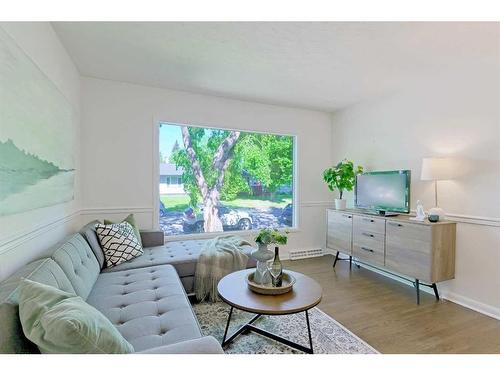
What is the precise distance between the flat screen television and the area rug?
1.63 metres

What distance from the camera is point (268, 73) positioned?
9.90ft

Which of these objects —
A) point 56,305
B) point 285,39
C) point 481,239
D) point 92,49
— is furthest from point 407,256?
point 92,49

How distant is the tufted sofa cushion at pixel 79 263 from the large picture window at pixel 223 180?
1514 mm

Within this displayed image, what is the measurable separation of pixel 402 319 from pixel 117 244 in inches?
107

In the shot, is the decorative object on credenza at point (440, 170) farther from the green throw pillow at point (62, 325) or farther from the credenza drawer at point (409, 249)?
the green throw pillow at point (62, 325)

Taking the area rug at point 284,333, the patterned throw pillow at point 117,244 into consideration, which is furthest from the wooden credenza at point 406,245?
the patterned throw pillow at point 117,244

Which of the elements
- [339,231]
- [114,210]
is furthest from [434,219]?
[114,210]

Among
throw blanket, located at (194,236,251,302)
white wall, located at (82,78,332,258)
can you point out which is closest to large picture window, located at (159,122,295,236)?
white wall, located at (82,78,332,258)

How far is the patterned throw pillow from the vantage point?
252 cm

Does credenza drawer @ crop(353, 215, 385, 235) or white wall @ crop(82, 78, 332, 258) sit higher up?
white wall @ crop(82, 78, 332, 258)

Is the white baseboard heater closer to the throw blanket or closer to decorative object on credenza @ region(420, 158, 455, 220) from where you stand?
the throw blanket

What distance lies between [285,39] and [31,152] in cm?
209

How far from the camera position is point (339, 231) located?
382cm

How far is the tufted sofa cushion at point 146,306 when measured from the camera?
1.40 m
